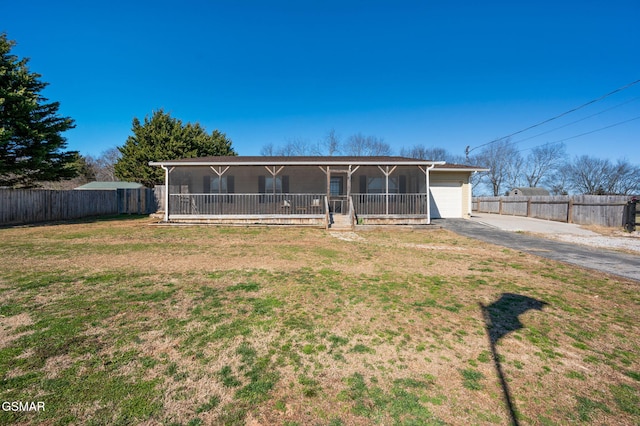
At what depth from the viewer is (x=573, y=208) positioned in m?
15.4

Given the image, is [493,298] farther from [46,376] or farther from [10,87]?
[10,87]

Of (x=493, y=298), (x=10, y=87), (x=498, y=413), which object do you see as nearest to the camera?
(x=498, y=413)

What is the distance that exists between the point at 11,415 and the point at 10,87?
61.2ft

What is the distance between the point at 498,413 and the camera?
2.03 m

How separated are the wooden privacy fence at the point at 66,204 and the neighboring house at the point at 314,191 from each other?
515 cm

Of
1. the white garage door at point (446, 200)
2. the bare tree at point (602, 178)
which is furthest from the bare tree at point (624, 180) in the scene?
the white garage door at point (446, 200)

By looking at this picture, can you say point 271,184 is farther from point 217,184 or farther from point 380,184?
point 380,184

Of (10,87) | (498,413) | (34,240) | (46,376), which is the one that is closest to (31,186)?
(10,87)

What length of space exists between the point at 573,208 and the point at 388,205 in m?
10.6

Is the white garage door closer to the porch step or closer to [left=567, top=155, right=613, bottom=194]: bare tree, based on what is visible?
the porch step

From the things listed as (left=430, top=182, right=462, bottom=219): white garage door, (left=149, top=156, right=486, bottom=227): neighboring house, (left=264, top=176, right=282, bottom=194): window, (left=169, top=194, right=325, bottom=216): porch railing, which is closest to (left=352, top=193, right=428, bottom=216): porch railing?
(left=149, top=156, right=486, bottom=227): neighboring house

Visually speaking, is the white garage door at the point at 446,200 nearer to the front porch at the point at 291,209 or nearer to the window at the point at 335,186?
the front porch at the point at 291,209

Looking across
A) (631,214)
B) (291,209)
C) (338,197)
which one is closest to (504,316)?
(291,209)

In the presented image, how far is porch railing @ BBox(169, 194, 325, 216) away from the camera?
44.6ft
